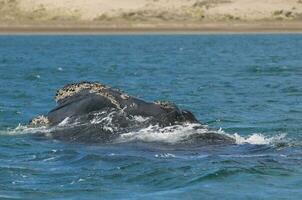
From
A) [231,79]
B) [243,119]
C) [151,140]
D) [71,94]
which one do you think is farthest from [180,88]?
[151,140]

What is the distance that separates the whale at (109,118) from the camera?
714 inches

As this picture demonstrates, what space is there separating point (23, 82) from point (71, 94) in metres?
17.6

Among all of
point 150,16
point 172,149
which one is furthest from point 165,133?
point 150,16

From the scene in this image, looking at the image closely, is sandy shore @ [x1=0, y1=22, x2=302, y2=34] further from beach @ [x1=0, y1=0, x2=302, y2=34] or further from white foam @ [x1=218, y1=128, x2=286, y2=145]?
white foam @ [x1=218, y1=128, x2=286, y2=145]

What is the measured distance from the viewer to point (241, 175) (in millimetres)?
14656

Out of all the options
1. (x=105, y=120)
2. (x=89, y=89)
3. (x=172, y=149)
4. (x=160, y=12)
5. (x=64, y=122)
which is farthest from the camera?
(x=160, y=12)

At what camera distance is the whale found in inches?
714

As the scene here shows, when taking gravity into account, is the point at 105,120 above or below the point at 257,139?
above

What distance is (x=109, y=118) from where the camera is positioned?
61.4 ft

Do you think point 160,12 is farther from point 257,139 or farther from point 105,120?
point 105,120

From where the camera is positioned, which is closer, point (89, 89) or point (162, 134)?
point (162, 134)

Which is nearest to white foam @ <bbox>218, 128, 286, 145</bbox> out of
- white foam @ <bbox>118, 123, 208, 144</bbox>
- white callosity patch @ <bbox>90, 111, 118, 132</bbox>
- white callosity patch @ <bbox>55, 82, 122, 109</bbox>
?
white foam @ <bbox>118, 123, 208, 144</bbox>

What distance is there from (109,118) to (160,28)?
90978 millimetres

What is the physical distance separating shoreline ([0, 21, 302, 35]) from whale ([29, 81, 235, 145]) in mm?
86838
